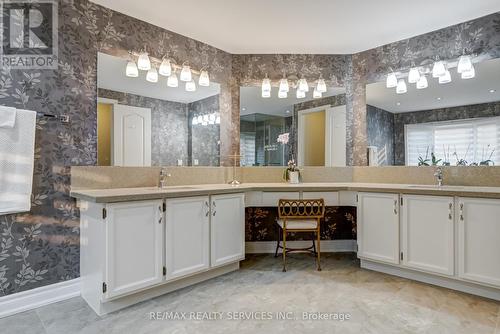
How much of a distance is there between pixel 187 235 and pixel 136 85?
1.47 m

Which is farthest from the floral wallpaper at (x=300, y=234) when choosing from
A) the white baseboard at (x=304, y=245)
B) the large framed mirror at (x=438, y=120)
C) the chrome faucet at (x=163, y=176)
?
the chrome faucet at (x=163, y=176)

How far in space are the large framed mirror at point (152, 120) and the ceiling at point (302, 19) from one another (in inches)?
19.6

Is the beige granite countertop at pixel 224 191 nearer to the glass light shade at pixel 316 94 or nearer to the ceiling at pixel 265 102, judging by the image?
the ceiling at pixel 265 102

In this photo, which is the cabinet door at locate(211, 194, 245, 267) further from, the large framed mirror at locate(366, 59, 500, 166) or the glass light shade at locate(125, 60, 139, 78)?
the large framed mirror at locate(366, 59, 500, 166)

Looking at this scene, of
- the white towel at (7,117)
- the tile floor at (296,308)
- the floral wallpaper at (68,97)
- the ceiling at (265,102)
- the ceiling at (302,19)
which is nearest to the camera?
the tile floor at (296,308)

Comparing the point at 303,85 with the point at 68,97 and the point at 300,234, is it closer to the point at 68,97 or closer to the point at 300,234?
the point at 300,234

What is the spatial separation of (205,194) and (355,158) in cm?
188

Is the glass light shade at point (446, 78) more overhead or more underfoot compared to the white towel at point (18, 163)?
more overhead

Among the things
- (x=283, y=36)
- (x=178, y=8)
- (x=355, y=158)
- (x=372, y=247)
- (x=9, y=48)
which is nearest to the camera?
(x=9, y=48)

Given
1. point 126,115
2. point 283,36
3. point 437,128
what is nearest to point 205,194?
point 126,115

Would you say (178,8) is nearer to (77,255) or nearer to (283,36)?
(283,36)

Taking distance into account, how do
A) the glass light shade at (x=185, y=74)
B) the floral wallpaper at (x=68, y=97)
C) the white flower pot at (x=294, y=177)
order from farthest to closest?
the white flower pot at (x=294, y=177), the glass light shade at (x=185, y=74), the floral wallpaper at (x=68, y=97)

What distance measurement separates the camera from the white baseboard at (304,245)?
11.2 ft

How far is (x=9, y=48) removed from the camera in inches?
80.5
